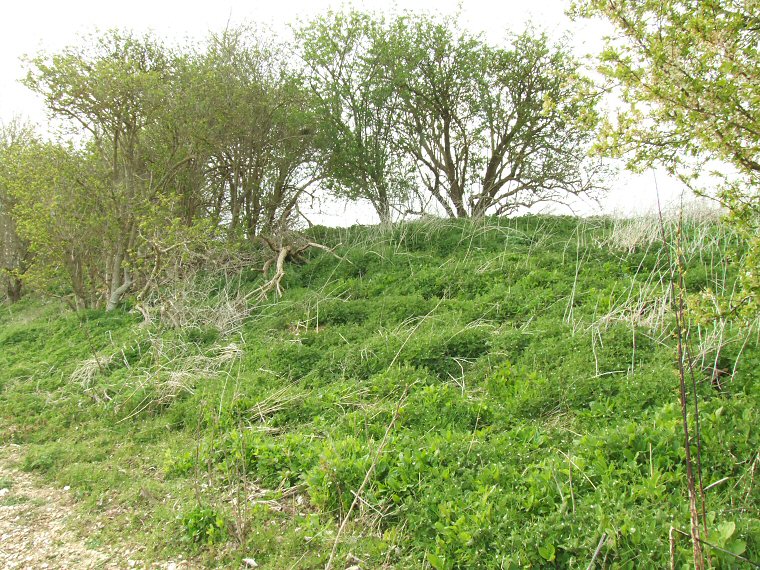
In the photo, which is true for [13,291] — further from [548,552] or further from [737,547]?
[737,547]

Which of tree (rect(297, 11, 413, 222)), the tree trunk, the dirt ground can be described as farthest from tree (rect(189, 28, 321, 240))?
the tree trunk

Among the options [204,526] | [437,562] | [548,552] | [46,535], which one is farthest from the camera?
[46,535]

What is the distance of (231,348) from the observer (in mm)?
7477

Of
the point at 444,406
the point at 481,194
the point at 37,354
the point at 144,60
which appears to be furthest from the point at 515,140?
the point at 37,354

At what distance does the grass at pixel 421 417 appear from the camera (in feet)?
10.7

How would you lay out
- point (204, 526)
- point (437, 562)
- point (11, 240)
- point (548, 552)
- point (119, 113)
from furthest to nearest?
point (11, 240)
point (119, 113)
point (204, 526)
point (437, 562)
point (548, 552)

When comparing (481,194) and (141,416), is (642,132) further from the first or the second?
(481,194)

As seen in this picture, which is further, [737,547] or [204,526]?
[204,526]

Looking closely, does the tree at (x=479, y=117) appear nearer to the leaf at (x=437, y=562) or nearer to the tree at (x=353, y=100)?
the tree at (x=353, y=100)

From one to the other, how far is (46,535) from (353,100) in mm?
9807

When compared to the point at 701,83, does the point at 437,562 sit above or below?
below

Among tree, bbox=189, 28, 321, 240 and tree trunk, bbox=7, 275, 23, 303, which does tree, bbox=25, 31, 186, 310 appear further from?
tree trunk, bbox=7, 275, 23, 303

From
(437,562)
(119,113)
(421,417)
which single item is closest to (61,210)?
(119,113)

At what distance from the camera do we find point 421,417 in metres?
4.81
